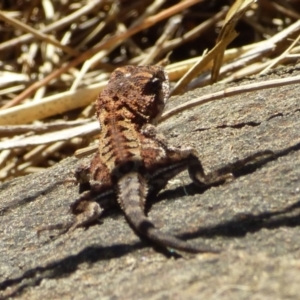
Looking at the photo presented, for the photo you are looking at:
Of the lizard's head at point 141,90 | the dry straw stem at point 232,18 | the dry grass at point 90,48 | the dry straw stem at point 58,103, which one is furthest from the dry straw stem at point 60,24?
the lizard's head at point 141,90

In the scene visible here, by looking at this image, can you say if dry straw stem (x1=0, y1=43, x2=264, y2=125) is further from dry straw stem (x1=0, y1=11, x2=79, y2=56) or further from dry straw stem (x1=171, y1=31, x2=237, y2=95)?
dry straw stem (x1=0, y1=11, x2=79, y2=56)

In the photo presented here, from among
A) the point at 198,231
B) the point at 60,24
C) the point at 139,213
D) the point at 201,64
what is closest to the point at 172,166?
the point at 139,213

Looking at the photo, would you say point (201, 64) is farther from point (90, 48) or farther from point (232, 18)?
point (90, 48)

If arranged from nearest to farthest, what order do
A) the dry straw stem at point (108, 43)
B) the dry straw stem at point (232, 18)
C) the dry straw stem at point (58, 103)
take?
the dry straw stem at point (232, 18)
the dry straw stem at point (58, 103)
the dry straw stem at point (108, 43)

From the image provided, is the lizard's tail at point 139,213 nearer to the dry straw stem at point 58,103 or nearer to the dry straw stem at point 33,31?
the dry straw stem at point 58,103

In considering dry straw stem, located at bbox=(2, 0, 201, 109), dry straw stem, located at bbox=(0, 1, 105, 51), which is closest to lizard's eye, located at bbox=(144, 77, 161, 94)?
dry straw stem, located at bbox=(2, 0, 201, 109)

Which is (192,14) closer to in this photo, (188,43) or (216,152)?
(188,43)
